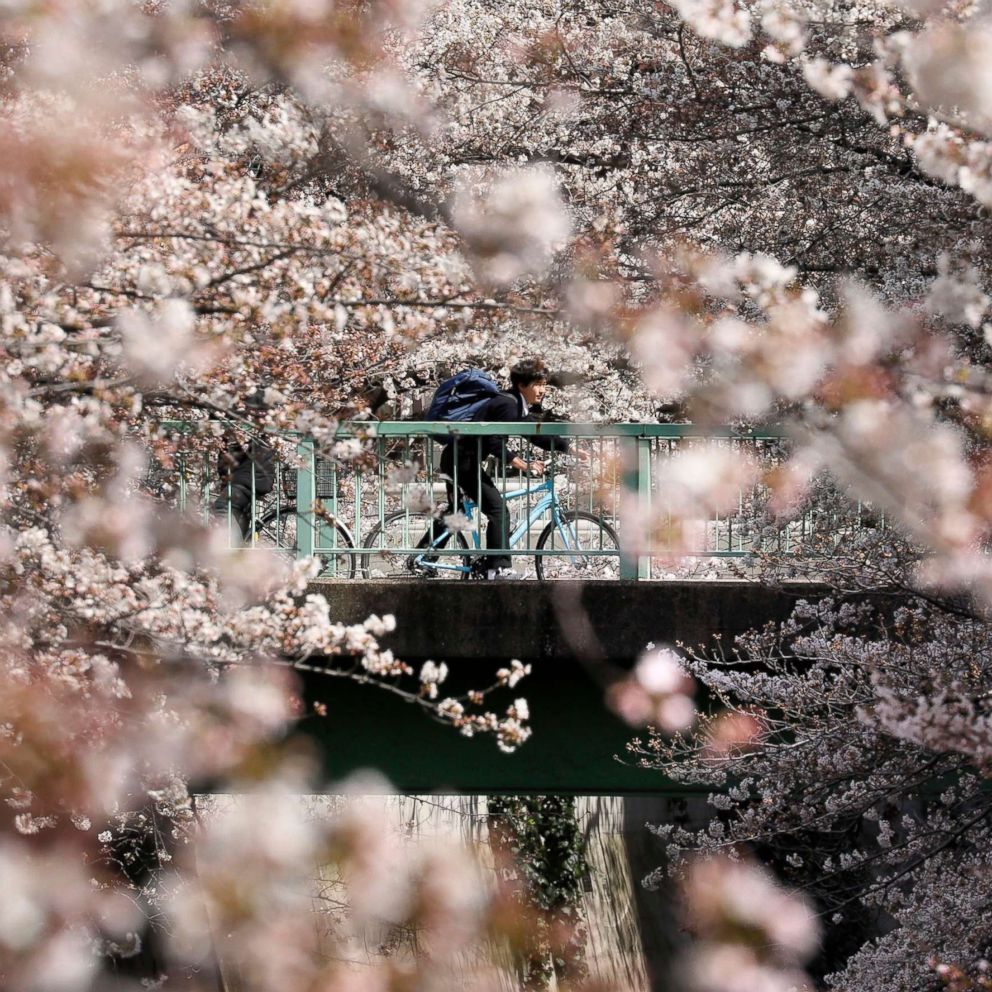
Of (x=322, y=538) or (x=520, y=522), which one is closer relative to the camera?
(x=322, y=538)

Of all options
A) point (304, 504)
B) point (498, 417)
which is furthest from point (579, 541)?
point (304, 504)

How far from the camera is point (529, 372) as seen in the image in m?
6.77

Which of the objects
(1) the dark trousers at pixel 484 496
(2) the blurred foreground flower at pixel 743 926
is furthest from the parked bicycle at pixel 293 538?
(2) the blurred foreground flower at pixel 743 926

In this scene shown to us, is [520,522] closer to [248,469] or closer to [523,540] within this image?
[523,540]

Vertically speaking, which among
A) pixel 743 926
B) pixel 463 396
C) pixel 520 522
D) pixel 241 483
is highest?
pixel 463 396

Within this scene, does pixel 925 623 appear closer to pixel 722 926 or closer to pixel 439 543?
pixel 722 926

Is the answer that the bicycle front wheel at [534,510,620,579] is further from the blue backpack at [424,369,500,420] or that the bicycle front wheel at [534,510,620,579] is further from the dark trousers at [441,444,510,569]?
the blue backpack at [424,369,500,420]

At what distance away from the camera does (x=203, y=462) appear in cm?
724

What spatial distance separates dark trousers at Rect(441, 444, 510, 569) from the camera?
7477mm

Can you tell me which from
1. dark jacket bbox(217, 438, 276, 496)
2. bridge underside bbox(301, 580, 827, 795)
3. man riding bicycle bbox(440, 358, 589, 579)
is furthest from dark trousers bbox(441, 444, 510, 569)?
dark jacket bbox(217, 438, 276, 496)

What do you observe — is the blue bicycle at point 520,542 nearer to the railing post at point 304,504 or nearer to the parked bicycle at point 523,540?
the parked bicycle at point 523,540

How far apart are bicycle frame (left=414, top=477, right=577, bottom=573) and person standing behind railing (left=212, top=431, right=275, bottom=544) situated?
0.96 metres

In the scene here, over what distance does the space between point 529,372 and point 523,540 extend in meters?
1.51

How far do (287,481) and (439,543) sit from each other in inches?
59.7
